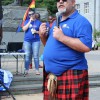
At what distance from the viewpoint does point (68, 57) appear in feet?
11.9

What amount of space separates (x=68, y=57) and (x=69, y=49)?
0.26 feet

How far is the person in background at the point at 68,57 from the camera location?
3.57 metres

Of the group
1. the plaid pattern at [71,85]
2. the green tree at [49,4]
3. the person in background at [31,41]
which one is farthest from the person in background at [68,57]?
the green tree at [49,4]

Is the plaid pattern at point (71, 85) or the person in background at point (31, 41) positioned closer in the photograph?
the plaid pattern at point (71, 85)

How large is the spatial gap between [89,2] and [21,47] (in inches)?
1793

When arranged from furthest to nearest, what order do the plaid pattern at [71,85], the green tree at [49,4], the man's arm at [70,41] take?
the green tree at [49,4], the plaid pattern at [71,85], the man's arm at [70,41]

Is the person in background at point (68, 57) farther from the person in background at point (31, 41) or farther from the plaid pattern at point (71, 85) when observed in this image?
the person in background at point (31, 41)

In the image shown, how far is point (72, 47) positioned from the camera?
11.6 feet

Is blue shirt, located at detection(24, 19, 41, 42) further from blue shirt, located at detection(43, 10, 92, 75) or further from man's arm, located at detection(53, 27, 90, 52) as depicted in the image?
man's arm, located at detection(53, 27, 90, 52)

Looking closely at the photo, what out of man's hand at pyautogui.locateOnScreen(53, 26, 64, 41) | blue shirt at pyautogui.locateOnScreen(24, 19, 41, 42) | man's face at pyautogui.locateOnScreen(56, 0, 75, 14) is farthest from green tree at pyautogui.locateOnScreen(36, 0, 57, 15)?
man's hand at pyautogui.locateOnScreen(53, 26, 64, 41)

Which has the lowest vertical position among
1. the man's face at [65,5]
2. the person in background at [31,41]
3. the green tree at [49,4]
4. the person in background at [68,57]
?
the green tree at [49,4]

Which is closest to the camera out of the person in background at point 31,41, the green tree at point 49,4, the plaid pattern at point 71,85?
the plaid pattern at point 71,85

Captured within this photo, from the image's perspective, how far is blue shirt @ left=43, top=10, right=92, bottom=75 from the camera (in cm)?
356

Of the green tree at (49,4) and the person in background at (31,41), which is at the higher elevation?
the person in background at (31,41)
